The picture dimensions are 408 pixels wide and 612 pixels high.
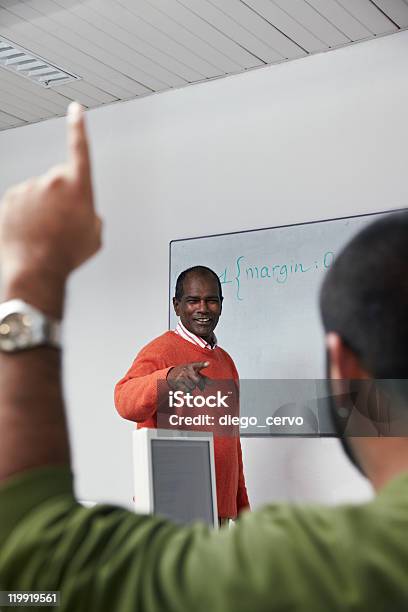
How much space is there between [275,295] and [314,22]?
3.77 feet

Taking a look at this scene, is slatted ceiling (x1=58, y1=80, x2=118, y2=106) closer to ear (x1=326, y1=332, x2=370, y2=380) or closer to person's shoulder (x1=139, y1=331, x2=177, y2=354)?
person's shoulder (x1=139, y1=331, x2=177, y2=354)

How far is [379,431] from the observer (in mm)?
538

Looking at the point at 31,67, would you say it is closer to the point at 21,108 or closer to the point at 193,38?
the point at 21,108

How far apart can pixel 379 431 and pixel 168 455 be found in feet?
4.14

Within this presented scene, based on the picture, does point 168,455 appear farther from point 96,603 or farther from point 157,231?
point 157,231

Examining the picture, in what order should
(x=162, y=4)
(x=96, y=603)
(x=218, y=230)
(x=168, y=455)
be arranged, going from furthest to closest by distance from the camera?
(x=218, y=230)
(x=162, y=4)
(x=168, y=455)
(x=96, y=603)

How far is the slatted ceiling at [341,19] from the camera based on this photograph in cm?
329

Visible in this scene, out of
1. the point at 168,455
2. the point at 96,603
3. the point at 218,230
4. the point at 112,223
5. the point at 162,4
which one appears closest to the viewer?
the point at 96,603

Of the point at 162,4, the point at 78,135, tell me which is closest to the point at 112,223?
the point at 162,4

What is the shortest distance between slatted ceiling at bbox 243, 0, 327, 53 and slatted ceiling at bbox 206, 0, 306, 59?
0.02m

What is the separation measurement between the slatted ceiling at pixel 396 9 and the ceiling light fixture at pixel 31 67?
4.77 feet

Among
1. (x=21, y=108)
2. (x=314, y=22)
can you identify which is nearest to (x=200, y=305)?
(x=314, y=22)

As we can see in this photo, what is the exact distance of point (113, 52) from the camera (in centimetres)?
371

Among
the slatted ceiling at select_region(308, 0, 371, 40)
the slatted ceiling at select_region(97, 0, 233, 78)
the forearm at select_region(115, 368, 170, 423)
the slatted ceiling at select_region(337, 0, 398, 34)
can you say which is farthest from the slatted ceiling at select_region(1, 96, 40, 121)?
the forearm at select_region(115, 368, 170, 423)
